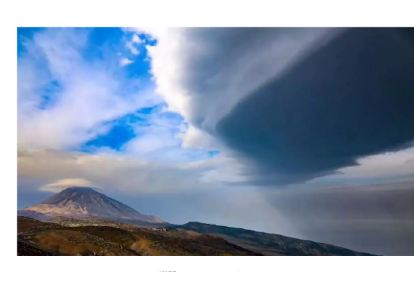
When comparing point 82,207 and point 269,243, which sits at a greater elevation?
point 82,207

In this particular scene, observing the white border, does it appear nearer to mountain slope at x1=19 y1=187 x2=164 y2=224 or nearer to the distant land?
the distant land

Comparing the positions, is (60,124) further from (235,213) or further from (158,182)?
(235,213)

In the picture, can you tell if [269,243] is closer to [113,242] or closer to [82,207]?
[113,242]

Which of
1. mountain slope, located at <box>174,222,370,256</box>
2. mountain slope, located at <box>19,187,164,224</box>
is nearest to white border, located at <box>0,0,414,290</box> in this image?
mountain slope, located at <box>174,222,370,256</box>
